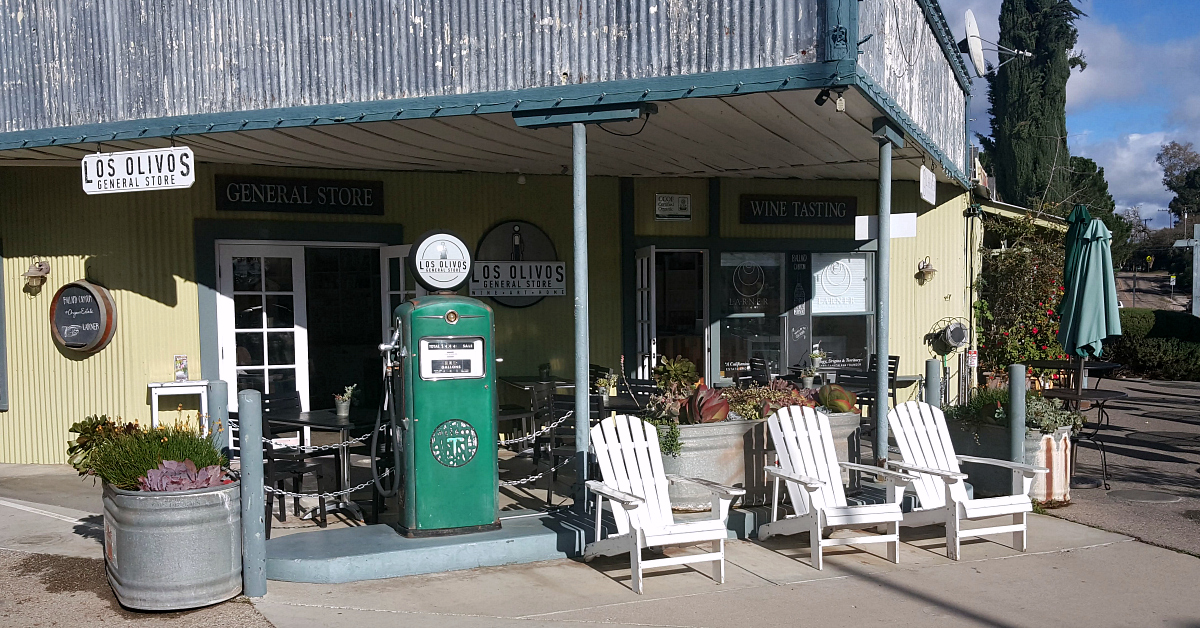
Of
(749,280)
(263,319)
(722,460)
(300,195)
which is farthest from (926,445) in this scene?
(263,319)

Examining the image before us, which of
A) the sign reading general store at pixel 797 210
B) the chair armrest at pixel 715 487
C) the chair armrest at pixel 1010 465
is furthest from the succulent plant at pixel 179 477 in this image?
the sign reading general store at pixel 797 210

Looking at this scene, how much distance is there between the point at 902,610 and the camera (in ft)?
15.6

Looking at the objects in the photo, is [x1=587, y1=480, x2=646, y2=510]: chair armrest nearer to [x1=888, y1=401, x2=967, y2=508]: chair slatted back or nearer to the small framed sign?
[x1=888, y1=401, x2=967, y2=508]: chair slatted back

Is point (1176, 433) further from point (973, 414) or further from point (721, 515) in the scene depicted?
point (721, 515)

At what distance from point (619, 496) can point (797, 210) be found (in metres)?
6.09

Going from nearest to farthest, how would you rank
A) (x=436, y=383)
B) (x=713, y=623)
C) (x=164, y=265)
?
(x=713, y=623) < (x=436, y=383) < (x=164, y=265)

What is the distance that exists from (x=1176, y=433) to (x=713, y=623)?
867 cm

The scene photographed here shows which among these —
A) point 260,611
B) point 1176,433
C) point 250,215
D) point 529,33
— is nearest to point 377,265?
point 250,215

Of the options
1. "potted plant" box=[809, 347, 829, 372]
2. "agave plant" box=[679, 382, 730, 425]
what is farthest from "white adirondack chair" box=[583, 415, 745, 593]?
"potted plant" box=[809, 347, 829, 372]

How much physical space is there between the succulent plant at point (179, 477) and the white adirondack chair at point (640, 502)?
2.06m

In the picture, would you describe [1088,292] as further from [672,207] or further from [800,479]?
[800,479]

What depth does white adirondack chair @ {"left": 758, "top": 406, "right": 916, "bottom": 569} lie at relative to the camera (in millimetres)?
5426

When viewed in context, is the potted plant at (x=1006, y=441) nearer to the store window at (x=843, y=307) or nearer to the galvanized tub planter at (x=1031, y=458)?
the galvanized tub planter at (x=1031, y=458)

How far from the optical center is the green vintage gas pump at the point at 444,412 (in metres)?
5.52
